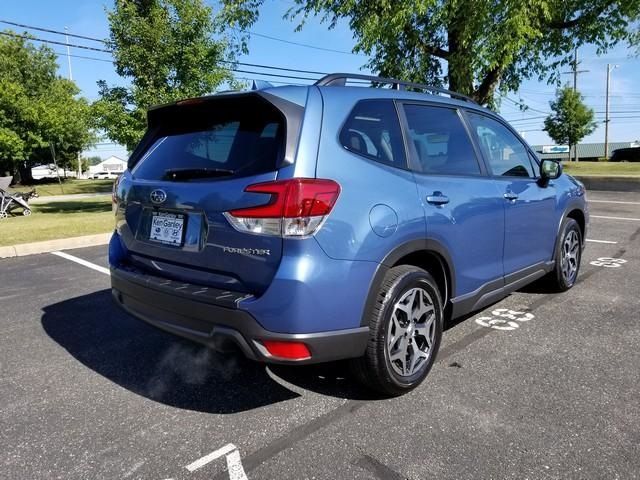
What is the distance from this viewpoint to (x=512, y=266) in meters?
3.75

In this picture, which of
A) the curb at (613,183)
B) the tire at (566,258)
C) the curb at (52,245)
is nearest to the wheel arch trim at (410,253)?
the tire at (566,258)

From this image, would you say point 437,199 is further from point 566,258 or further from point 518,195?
point 566,258

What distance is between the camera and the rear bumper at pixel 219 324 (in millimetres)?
2291

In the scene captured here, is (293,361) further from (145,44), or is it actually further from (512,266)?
(145,44)

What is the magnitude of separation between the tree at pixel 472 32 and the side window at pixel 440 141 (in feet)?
29.2

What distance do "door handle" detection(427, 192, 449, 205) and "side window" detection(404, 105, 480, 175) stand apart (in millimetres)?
165

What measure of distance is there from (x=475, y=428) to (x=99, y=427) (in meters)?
1.96

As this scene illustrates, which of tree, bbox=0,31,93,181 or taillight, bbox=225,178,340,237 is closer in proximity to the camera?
taillight, bbox=225,178,340,237

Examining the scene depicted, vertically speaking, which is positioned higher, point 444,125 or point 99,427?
point 444,125

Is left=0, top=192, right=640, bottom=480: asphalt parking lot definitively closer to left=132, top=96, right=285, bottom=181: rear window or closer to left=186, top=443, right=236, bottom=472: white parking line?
left=186, top=443, right=236, bottom=472: white parking line

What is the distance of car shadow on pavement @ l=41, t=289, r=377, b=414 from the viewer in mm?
2797

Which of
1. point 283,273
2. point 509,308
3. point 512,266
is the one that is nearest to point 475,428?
point 283,273

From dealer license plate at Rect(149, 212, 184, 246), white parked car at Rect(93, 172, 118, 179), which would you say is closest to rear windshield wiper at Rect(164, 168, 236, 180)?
dealer license plate at Rect(149, 212, 184, 246)

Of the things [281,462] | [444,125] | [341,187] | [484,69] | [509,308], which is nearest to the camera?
[281,462]
